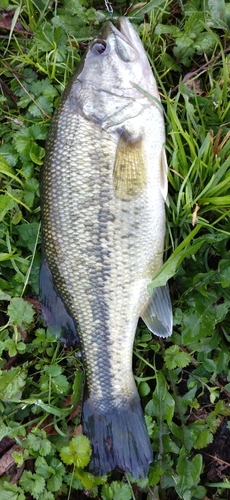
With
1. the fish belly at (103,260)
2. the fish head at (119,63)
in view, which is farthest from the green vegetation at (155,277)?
the fish head at (119,63)

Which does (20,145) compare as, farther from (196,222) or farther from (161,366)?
(161,366)

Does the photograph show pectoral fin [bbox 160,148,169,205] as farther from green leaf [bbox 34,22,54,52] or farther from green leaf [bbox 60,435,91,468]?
green leaf [bbox 60,435,91,468]

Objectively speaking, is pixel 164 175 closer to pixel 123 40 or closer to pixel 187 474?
pixel 123 40

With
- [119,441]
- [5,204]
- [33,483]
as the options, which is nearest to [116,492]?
[119,441]

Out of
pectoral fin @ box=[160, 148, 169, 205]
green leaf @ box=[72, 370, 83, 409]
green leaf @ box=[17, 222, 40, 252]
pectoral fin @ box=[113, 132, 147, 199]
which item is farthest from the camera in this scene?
green leaf @ box=[17, 222, 40, 252]

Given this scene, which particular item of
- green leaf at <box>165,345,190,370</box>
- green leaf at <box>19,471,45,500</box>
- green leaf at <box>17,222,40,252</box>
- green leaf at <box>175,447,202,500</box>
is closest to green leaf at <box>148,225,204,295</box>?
green leaf at <box>165,345,190,370</box>

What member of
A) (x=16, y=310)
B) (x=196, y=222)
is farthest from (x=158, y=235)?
(x=16, y=310)
